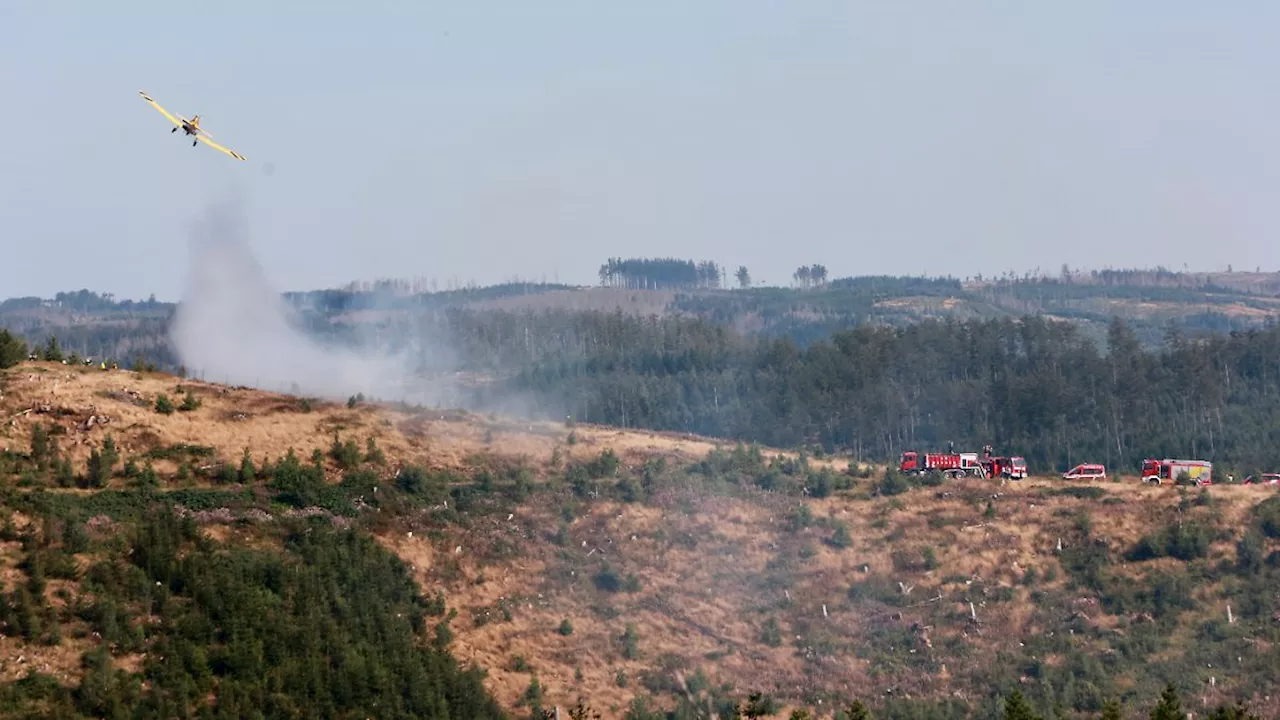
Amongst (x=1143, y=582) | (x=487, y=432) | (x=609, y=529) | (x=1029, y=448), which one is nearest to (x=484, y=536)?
(x=609, y=529)

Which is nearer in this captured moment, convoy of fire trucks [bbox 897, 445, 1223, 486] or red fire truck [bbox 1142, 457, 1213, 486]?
red fire truck [bbox 1142, 457, 1213, 486]

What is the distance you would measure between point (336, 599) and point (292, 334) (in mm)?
91906

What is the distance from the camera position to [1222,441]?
137m

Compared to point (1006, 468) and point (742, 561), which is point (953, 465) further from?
point (742, 561)

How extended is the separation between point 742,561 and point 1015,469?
24.4 metres

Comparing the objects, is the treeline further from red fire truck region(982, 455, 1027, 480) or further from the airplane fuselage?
the airplane fuselage

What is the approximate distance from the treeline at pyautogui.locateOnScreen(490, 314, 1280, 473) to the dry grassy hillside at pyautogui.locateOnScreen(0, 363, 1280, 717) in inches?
1250

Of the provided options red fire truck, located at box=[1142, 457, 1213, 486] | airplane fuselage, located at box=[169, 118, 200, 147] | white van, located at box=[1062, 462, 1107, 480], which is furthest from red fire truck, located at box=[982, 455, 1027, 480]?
airplane fuselage, located at box=[169, 118, 200, 147]

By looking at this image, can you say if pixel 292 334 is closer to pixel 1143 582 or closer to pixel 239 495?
pixel 239 495

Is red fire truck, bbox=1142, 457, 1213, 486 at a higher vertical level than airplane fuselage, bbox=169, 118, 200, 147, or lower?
lower

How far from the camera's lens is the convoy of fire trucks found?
110 metres

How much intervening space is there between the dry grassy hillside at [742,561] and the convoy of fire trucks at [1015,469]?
403 centimetres

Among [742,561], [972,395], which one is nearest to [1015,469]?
[742,561]

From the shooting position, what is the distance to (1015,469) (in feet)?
369
